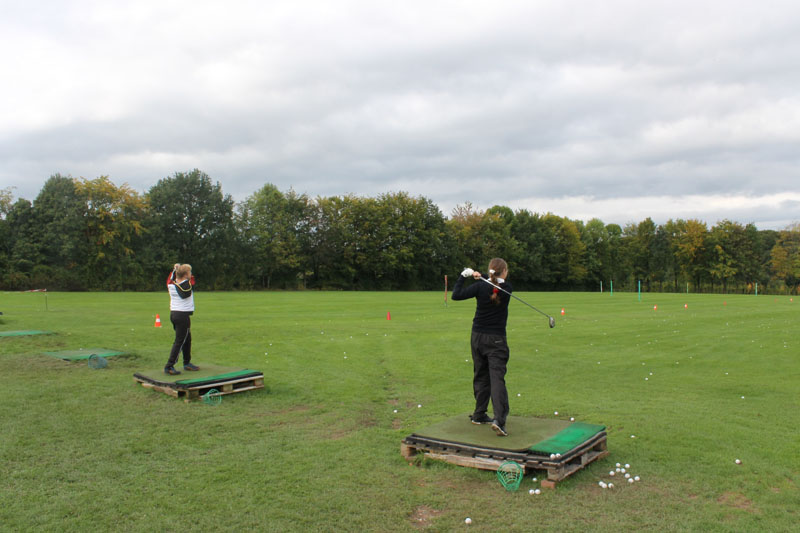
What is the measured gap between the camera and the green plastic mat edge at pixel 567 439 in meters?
6.86

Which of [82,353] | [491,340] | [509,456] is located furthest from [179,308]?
[509,456]

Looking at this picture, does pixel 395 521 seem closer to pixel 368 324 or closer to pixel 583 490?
pixel 583 490

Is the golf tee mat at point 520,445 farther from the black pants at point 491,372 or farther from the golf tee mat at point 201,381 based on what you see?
the golf tee mat at point 201,381

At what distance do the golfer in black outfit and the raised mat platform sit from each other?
10734 mm

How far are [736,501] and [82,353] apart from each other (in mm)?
15385

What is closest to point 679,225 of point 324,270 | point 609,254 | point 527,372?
point 609,254

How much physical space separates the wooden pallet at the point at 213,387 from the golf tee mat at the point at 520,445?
5.00 m

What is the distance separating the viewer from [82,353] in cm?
1550

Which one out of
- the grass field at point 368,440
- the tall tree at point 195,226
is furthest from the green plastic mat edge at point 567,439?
the tall tree at point 195,226

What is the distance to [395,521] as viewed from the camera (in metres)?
5.69

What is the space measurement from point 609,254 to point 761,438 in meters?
114

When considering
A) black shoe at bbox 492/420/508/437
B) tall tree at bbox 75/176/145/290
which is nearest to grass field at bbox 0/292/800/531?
black shoe at bbox 492/420/508/437

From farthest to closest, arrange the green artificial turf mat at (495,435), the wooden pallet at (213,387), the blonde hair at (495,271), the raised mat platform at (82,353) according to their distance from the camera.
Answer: the raised mat platform at (82,353)
the wooden pallet at (213,387)
the blonde hair at (495,271)
the green artificial turf mat at (495,435)

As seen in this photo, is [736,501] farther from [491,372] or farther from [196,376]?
[196,376]
